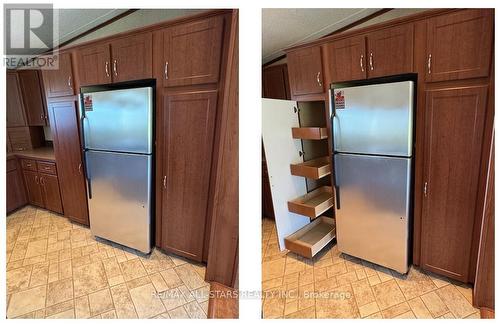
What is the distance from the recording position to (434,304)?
1.39 meters

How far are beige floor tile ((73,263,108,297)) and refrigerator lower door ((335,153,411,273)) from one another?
1627 millimetres

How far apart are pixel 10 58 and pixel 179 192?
1.33 metres

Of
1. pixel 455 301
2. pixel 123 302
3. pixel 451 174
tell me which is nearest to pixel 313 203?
pixel 451 174

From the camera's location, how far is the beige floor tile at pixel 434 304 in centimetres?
135

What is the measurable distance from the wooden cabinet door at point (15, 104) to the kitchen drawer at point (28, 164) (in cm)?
44

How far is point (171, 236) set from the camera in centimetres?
175

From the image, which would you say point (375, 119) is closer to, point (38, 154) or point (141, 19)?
point (141, 19)

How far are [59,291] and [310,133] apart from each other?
5.98ft

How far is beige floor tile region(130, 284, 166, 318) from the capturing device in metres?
1.38

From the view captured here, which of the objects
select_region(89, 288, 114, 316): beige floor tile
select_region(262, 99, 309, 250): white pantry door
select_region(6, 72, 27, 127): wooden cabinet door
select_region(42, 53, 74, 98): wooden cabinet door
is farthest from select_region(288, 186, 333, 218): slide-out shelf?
select_region(6, 72, 27, 127): wooden cabinet door

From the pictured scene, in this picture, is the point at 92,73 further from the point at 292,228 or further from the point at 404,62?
the point at 404,62

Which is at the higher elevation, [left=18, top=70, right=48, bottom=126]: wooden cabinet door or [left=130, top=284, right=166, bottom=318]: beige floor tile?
[left=18, top=70, right=48, bottom=126]: wooden cabinet door

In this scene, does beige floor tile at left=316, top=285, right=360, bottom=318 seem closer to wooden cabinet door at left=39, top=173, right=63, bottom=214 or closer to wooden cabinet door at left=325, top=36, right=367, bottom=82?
wooden cabinet door at left=325, top=36, right=367, bottom=82

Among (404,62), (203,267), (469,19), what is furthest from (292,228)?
(469,19)
